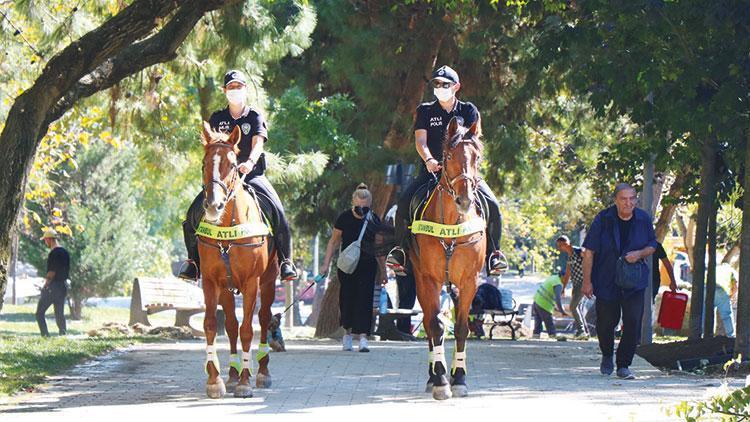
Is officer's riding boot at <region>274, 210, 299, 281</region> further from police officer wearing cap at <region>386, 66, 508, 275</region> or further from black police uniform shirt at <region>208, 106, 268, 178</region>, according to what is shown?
police officer wearing cap at <region>386, 66, 508, 275</region>

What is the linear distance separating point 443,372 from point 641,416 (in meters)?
2.28

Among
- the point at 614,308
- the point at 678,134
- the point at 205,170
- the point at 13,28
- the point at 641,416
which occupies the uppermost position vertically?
the point at 13,28

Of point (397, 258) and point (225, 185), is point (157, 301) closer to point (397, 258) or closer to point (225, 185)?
point (397, 258)

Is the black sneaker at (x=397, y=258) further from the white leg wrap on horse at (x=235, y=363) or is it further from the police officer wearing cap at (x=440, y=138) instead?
the white leg wrap on horse at (x=235, y=363)

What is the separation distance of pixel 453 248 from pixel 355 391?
68.3 inches

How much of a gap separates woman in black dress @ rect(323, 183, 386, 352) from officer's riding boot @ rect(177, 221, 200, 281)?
5.88 meters

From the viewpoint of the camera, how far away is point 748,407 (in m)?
7.29

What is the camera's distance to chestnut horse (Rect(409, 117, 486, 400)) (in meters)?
11.9

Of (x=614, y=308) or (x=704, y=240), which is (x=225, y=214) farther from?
(x=704, y=240)

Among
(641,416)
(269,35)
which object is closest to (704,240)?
(269,35)

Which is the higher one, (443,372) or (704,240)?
(704,240)

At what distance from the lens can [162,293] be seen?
98.4ft

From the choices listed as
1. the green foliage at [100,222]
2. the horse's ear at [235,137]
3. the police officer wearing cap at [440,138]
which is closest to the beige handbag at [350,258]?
the police officer wearing cap at [440,138]

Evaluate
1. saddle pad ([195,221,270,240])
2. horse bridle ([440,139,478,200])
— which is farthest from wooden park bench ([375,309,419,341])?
horse bridle ([440,139,478,200])
